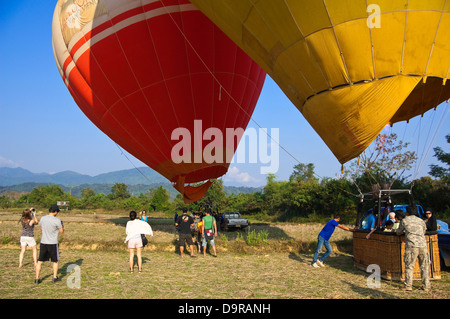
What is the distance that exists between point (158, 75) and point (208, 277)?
6490 mm

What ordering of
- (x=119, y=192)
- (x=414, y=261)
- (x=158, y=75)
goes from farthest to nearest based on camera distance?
(x=119, y=192) < (x=158, y=75) < (x=414, y=261)

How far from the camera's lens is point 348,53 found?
19.9 ft

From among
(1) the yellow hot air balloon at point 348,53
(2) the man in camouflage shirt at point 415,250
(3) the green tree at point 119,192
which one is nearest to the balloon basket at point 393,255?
(2) the man in camouflage shirt at point 415,250

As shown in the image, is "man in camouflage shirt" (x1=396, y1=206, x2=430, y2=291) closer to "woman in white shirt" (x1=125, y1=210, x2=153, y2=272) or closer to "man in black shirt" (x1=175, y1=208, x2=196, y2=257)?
"woman in white shirt" (x1=125, y1=210, x2=153, y2=272)

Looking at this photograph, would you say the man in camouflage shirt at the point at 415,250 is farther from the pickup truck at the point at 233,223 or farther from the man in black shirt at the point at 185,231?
the pickup truck at the point at 233,223

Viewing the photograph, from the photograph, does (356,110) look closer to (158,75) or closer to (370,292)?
(370,292)

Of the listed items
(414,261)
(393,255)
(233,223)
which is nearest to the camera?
(414,261)

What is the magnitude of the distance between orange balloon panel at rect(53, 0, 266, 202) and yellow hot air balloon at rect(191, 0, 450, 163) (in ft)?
11.7

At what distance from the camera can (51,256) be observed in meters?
6.62

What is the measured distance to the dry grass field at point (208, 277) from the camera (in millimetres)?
6016

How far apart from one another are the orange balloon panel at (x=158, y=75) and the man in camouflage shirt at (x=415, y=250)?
605 centimetres

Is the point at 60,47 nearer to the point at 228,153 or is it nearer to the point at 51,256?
the point at 228,153

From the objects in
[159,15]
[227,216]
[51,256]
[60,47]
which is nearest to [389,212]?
[51,256]

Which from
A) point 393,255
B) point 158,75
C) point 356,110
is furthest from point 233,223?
point 356,110
